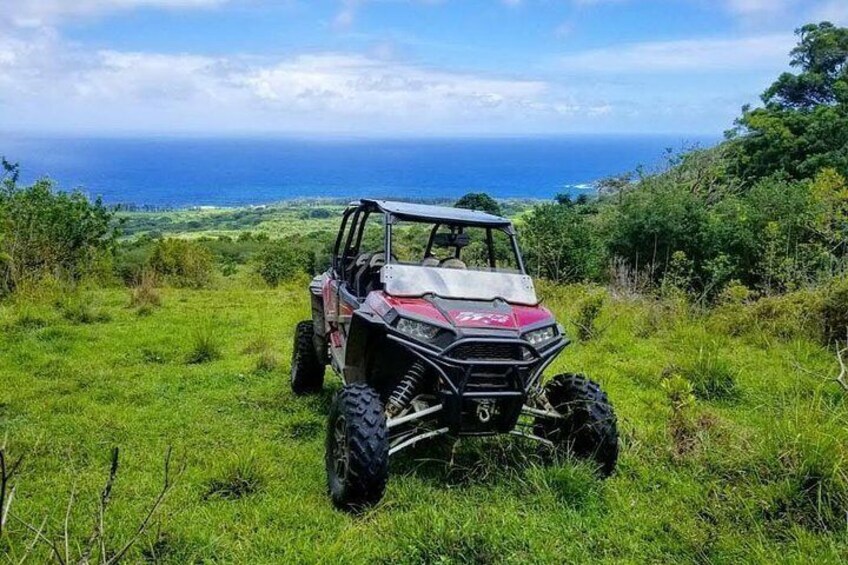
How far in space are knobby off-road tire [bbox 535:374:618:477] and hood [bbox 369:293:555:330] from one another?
615 mm

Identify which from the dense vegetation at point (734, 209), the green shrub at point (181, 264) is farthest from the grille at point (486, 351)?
the green shrub at point (181, 264)

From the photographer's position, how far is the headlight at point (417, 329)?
465 cm

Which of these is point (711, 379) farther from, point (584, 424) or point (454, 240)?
point (454, 240)

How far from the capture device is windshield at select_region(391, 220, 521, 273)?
589 cm

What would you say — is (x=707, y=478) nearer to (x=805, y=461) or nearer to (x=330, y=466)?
(x=805, y=461)

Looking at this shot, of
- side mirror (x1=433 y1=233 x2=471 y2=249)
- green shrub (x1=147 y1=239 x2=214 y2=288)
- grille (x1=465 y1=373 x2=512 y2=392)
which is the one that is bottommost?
green shrub (x1=147 y1=239 x2=214 y2=288)

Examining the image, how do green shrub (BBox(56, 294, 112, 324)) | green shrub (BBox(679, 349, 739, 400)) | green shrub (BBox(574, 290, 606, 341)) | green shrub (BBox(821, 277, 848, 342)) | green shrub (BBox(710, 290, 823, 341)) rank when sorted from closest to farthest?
1. green shrub (BBox(679, 349, 739, 400))
2. green shrub (BBox(821, 277, 848, 342))
3. green shrub (BBox(710, 290, 823, 341))
4. green shrub (BBox(574, 290, 606, 341))
5. green shrub (BBox(56, 294, 112, 324))

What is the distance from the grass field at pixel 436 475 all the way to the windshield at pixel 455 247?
156cm

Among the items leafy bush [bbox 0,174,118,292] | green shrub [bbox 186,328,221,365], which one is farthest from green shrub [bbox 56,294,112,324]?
green shrub [bbox 186,328,221,365]

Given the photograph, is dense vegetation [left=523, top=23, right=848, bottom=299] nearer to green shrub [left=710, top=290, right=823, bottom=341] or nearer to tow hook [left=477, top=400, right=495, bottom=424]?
green shrub [left=710, top=290, right=823, bottom=341]

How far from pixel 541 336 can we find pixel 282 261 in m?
26.6

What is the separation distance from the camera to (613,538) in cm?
425

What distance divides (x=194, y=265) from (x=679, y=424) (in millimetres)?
16879

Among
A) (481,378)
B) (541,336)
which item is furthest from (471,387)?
(541,336)
